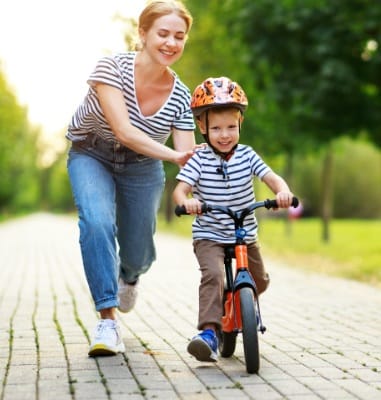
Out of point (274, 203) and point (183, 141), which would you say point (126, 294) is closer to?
point (183, 141)

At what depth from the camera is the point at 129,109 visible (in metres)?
5.30

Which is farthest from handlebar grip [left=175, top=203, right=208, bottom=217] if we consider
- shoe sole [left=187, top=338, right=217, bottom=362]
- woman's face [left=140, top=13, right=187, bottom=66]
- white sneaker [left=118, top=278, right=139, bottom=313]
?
white sneaker [left=118, top=278, right=139, bottom=313]

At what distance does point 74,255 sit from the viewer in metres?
17.1

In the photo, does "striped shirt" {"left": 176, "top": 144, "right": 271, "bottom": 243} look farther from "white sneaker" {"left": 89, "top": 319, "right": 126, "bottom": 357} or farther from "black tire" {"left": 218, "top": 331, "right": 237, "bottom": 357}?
"white sneaker" {"left": 89, "top": 319, "right": 126, "bottom": 357}

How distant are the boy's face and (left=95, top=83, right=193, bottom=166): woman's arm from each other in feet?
0.70

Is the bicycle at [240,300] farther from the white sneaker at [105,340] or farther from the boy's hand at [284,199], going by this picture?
the white sneaker at [105,340]

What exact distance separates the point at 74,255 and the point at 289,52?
5.78 m

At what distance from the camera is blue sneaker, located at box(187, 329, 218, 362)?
4.75m

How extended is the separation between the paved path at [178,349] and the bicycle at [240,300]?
12 cm

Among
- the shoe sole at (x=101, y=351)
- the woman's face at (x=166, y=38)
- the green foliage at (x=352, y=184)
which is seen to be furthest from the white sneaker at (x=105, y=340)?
the green foliage at (x=352, y=184)

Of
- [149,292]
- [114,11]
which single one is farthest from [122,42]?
[149,292]

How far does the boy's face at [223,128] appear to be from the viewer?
4.93 m

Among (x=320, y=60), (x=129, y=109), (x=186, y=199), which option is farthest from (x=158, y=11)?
(x=320, y=60)

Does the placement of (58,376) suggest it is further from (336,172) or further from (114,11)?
(336,172)
